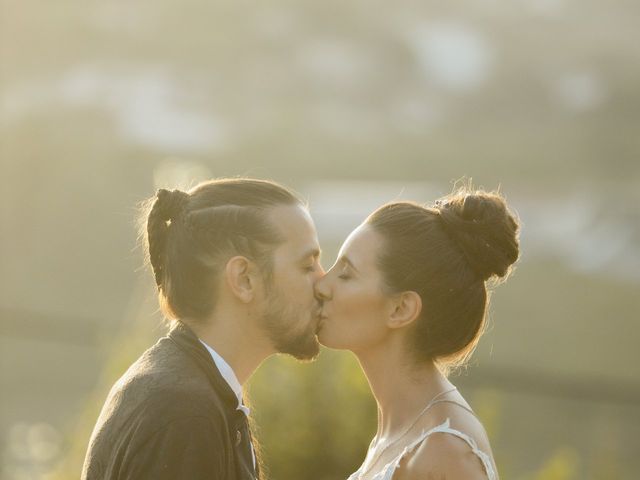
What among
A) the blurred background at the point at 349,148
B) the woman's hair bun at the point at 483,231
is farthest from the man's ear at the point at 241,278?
the blurred background at the point at 349,148

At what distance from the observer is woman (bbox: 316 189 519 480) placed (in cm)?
309

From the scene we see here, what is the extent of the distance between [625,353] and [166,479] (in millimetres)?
7865

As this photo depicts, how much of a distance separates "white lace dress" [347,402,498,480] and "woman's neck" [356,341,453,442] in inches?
5.6

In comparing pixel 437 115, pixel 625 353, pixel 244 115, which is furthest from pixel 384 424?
pixel 244 115

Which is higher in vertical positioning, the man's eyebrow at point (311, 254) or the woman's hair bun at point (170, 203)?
the woman's hair bun at point (170, 203)

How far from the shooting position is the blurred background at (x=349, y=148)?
9.73m

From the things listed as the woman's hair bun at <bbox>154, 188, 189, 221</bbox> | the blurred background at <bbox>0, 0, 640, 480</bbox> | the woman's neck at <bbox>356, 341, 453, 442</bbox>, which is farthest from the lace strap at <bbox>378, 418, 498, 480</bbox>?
the blurred background at <bbox>0, 0, 640, 480</bbox>

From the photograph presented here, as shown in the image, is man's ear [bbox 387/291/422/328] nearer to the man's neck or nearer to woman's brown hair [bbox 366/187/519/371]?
woman's brown hair [bbox 366/187/519/371]

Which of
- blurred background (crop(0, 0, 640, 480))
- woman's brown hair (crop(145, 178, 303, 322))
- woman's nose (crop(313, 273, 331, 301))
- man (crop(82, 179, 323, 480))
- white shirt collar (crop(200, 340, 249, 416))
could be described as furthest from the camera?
blurred background (crop(0, 0, 640, 480))

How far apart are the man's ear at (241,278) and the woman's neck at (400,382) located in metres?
0.47

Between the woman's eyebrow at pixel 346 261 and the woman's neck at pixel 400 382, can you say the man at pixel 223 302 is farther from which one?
the woman's neck at pixel 400 382

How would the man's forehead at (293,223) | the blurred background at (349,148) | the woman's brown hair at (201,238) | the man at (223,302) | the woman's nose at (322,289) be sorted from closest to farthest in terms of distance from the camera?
the man at (223,302) < the woman's brown hair at (201,238) < the man's forehead at (293,223) < the woman's nose at (322,289) < the blurred background at (349,148)

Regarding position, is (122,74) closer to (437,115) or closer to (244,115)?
(244,115)

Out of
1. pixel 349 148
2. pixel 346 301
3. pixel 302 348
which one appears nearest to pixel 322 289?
pixel 346 301
